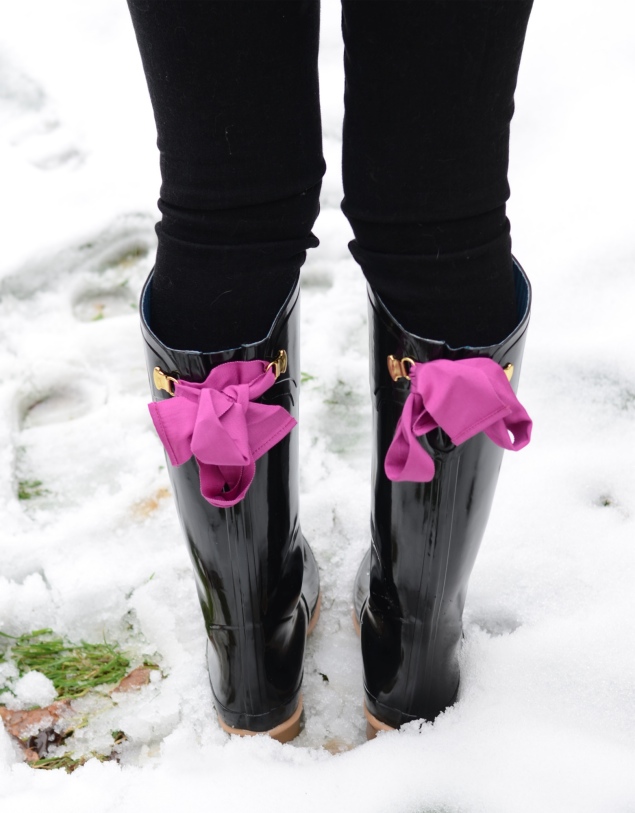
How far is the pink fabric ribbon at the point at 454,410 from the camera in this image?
622 mm

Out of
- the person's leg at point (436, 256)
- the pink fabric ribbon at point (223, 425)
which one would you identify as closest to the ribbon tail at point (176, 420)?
the pink fabric ribbon at point (223, 425)

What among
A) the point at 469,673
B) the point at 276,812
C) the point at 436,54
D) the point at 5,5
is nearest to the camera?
the point at 436,54

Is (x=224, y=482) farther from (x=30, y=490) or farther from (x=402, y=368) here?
(x=30, y=490)

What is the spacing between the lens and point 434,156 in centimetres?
61

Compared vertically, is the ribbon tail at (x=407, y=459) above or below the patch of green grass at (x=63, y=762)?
above

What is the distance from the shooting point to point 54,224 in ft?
5.59

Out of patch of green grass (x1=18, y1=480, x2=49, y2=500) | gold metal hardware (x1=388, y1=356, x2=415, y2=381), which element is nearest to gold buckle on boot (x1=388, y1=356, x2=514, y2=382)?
gold metal hardware (x1=388, y1=356, x2=415, y2=381)

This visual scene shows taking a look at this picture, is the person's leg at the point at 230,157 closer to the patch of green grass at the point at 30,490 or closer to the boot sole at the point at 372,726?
the boot sole at the point at 372,726

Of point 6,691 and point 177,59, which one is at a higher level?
point 177,59

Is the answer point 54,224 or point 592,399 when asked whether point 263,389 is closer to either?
point 592,399

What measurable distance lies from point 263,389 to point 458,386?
0.57 feet

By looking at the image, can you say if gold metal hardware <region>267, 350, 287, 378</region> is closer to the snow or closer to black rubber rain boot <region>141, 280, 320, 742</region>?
black rubber rain boot <region>141, 280, 320, 742</region>

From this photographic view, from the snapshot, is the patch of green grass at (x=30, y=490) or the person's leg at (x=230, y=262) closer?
the person's leg at (x=230, y=262)

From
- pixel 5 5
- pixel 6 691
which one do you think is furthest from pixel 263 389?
pixel 5 5
